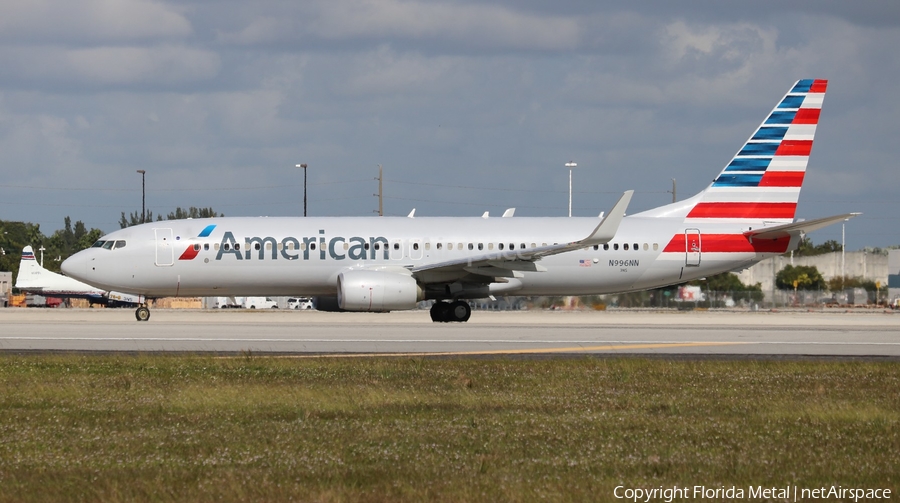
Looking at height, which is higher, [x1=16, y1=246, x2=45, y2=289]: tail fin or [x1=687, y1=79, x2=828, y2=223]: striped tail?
[x1=687, y1=79, x2=828, y2=223]: striped tail

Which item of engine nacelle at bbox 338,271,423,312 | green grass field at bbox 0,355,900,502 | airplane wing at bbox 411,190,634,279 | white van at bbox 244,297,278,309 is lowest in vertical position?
white van at bbox 244,297,278,309

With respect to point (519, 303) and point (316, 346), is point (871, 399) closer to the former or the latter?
point (316, 346)

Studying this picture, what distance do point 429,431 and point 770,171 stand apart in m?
26.6

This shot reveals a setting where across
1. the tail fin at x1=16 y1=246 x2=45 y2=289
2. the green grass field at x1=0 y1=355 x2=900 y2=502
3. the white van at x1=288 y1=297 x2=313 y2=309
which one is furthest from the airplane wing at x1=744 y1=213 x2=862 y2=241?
the tail fin at x1=16 y1=246 x2=45 y2=289

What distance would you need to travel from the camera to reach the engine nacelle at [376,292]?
96.3ft

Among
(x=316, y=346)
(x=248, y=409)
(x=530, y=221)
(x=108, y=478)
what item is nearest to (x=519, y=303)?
(x=530, y=221)

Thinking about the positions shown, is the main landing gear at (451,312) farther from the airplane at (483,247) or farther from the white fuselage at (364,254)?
the white fuselage at (364,254)

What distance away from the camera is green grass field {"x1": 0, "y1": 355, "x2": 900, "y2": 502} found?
7.67m

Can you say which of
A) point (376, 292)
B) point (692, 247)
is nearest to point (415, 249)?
point (376, 292)

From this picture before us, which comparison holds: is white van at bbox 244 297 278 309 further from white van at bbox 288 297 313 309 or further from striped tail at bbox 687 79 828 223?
striped tail at bbox 687 79 828 223

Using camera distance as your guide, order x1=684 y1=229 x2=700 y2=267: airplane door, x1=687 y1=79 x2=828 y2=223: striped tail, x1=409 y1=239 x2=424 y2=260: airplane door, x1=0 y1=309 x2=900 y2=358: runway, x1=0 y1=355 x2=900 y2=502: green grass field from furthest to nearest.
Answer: x1=687 y1=79 x2=828 y2=223: striped tail
x1=684 y1=229 x2=700 y2=267: airplane door
x1=409 y1=239 x2=424 y2=260: airplane door
x1=0 y1=309 x2=900 y2=358: runway
x1=0 y1=355 x2=900 y2=502: green grass field

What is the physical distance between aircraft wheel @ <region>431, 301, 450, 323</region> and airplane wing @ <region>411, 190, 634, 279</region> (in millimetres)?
1547

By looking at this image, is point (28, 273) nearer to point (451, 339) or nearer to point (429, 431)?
point (451, 339)

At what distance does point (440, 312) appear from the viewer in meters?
32.2
